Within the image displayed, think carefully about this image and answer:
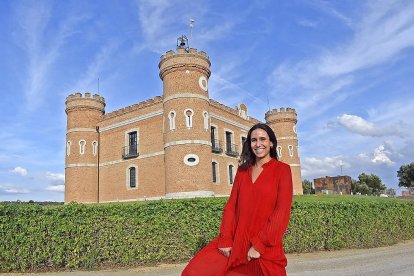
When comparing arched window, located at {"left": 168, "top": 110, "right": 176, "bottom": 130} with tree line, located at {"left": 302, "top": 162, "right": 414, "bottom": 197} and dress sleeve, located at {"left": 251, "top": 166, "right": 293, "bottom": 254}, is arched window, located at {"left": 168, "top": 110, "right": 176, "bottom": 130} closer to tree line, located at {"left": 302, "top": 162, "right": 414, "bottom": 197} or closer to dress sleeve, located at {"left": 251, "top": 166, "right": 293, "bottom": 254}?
dress sleeve, located at {"left": 251, "top": 166, "right": 293, "bottom": 254}

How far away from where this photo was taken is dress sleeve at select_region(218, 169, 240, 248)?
3.01 metres

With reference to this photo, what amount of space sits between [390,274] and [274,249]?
558cm

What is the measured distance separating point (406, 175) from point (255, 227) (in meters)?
68.1

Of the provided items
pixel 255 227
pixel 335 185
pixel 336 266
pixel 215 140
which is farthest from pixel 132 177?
pixel 335 185

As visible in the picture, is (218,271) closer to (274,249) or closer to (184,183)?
(274,249)

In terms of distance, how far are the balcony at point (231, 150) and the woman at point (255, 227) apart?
29.1m

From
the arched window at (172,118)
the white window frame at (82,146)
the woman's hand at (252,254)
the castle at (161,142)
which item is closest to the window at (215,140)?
the castle at (161,142)

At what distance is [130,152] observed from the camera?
30781 millimetres

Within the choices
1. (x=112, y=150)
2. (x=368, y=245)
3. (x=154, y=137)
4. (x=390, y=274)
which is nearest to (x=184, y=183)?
(x=154, y=137)

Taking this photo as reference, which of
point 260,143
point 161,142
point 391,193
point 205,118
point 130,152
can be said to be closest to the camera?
point 260,143

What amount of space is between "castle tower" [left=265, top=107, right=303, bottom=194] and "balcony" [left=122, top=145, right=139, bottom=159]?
16.7m

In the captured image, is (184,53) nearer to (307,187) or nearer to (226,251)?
(226,251)

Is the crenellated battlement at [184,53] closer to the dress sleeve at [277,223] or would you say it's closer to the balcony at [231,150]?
the balcony at [231,150]

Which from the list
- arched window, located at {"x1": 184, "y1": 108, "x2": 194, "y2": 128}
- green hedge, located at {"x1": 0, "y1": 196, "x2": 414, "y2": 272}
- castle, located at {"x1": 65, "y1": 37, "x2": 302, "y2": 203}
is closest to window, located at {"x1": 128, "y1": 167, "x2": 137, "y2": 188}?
castle, located at {"x1": 65, "y1": 37, "x2": 302, "y2": 203}
